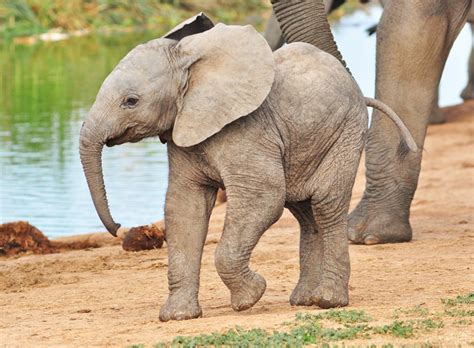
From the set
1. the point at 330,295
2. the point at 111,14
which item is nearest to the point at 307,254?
the point at 330,295

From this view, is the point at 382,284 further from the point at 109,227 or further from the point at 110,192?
the point at 110,192

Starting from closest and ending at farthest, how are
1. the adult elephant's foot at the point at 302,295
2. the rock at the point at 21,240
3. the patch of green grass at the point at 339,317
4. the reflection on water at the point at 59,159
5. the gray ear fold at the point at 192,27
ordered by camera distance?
the patch of green grass at the point at 339,317, the gray ear fold at the point at 192,27, the adult elephant's foot at the point at 302,295, the rock at the point at 21,240, the reflection on water at the point at 59,159

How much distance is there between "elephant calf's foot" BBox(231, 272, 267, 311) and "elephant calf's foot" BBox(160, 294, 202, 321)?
0.19 meters

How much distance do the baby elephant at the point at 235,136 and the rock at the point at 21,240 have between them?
3043mm

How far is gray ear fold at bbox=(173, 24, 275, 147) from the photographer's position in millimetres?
6340

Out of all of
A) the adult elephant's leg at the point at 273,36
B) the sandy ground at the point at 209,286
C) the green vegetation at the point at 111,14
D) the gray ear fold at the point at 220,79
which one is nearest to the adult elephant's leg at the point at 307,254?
the sandy ground at the point at 209,286

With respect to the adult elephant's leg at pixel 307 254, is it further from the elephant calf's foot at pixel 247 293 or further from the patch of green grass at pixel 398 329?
the patch of green grass at pixel 398 329

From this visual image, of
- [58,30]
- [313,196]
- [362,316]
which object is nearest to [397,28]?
[313,196]

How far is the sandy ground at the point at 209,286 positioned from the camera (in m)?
6.32

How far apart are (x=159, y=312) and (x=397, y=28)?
2.84 metres

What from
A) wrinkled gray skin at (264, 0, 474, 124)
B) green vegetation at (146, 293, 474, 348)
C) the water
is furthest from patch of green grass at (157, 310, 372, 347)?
wrinkled gray skin at (264, 0, 474, 124)

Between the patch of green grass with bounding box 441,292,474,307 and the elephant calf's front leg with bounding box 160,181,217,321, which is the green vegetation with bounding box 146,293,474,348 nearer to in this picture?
the patch of green grass with bounding box 441,292,474,307

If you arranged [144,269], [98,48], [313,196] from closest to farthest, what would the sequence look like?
1. [313,196]
2. [144,269]
3. [98,48]

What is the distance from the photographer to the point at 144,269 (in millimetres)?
8508
